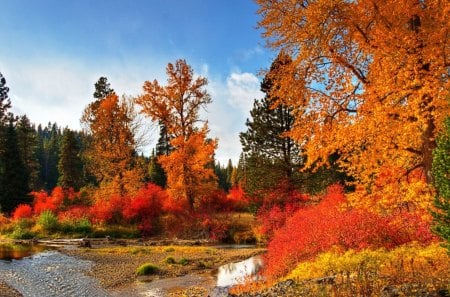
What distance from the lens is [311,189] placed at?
98.1ft

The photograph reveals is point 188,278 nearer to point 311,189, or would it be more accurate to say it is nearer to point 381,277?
point 381,277

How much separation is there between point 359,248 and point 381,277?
4691 millimetres

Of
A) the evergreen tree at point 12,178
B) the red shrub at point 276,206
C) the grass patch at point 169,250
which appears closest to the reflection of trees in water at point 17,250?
the grass patch at point 169,250

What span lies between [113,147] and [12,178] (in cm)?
1551

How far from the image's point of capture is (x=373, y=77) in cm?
1173

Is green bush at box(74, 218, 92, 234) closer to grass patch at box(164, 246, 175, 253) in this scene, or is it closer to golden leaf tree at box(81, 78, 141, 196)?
golden leaf tree at box(81, 78, 141, 196)

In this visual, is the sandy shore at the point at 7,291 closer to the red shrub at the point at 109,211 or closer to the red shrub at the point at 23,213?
the red shrub at the point at 109,211

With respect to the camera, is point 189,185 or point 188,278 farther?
point 189,185

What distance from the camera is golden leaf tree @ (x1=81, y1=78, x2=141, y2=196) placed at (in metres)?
38.5

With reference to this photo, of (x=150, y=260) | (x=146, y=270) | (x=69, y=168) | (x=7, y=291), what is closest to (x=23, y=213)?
(x=69, y=168)

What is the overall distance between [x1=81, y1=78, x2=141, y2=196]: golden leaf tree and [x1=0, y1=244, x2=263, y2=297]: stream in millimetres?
14100

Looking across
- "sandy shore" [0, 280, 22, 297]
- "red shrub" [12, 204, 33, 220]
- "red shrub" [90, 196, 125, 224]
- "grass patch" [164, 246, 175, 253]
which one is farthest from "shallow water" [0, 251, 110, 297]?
"red shrub" [12, 204, 33, 220]

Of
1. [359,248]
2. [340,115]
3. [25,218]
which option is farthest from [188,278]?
[25,218]

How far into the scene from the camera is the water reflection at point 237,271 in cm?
1710
